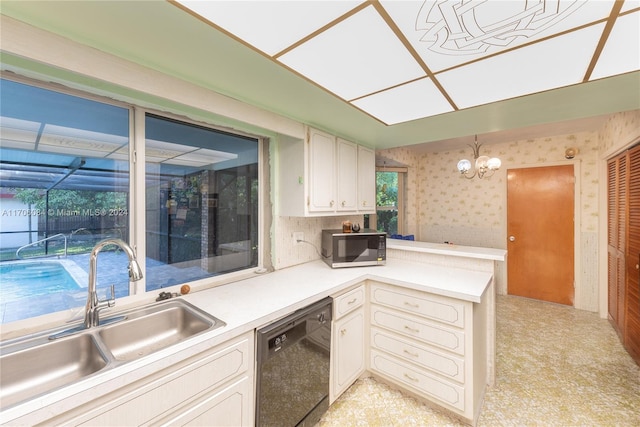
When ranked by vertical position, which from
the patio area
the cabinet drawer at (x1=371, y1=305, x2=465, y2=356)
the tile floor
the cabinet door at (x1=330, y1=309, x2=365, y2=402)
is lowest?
the tile floor

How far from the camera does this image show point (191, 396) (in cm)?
108

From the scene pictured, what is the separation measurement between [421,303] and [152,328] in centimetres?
171

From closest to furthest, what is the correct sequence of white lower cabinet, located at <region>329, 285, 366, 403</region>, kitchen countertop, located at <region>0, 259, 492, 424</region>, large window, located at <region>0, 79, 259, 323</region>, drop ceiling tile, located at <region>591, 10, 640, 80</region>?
kitchen countertop, located at <region>0, 259, 492, 424</region>, drop ceiling tile, located at <region>591, 10, 640, 80</region>, large window, located at <region>0, 79, 259, 323</region>, white lower cabinet, located at <region>329, 285, 366, 403</region>

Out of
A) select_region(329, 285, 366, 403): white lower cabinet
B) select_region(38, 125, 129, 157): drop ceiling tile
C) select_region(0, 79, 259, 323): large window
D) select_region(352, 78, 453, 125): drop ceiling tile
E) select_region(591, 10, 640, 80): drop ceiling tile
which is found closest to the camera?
select_region(591, 10, 640, 80): drop ceiling tile

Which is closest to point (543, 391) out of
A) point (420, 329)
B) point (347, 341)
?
point (420, 329)

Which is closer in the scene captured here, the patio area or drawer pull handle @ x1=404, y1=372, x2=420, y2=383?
the patio area

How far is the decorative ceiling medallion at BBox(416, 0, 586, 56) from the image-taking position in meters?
0.90

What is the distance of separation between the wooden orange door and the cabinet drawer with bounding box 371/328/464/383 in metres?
3.17

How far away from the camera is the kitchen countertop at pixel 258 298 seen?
80cm

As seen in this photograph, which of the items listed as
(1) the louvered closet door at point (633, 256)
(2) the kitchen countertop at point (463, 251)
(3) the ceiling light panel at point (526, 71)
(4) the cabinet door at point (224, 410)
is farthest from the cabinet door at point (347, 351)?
(1) the louvered closet door at point (633, 256)

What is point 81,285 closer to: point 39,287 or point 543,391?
point 39,287

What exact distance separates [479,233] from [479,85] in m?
3.46

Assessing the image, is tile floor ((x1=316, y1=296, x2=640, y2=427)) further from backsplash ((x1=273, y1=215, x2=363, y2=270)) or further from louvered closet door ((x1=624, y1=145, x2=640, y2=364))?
backsplash ((x1=273, y1=215, x2=363, y2=270))

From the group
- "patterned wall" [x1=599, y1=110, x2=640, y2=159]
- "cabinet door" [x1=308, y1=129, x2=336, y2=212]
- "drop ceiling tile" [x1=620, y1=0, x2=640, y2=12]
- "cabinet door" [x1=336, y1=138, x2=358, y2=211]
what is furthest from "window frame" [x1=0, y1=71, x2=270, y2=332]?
"patterned wall" [x1=599, y1=110, x2=640, y2=159]
